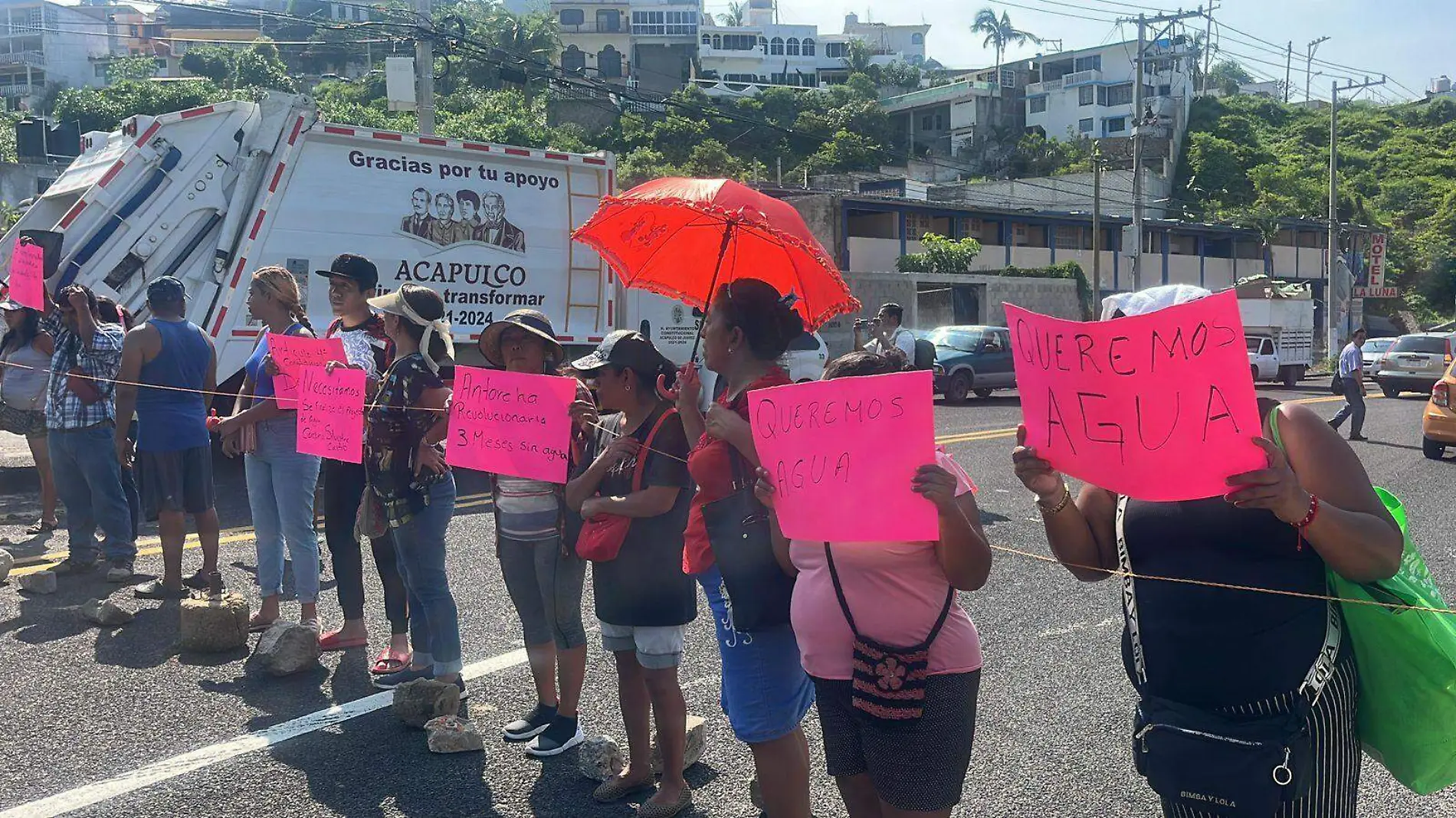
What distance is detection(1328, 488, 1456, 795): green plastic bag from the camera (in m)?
2.21

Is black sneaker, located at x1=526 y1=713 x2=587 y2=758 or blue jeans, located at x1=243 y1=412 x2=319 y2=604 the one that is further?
blue jeans, located at x1=243 y1=412 x2=319 y2=604

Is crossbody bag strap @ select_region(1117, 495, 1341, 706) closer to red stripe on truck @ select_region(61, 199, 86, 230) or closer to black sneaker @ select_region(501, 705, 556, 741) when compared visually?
black sneaker @ select_region(501, 705, 556, 741)

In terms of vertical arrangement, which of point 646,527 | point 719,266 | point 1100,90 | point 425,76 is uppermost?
point 1100,90

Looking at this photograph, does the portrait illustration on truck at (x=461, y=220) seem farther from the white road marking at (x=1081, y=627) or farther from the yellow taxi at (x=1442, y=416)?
the yellow taxi at (x=1442, y=416)

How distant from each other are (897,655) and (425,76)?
18208 mm

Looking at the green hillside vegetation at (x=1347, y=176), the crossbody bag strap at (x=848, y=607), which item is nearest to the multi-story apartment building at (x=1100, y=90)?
the green hillside vegetation at (x=1347, y=176)

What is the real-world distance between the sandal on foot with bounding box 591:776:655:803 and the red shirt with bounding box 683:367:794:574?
105 cm

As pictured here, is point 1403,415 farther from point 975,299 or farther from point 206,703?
point 206,703

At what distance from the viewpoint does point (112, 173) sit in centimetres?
1045

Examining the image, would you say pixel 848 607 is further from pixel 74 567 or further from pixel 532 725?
pixel 74 567

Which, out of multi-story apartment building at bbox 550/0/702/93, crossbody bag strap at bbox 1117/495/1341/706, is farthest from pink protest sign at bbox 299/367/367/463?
multi-story apartment building at bbox 550/0/702/93

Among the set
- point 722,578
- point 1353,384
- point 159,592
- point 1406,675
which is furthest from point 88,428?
point 1353,384

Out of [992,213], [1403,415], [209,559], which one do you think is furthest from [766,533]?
[992,213]

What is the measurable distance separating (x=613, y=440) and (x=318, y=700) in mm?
2086
